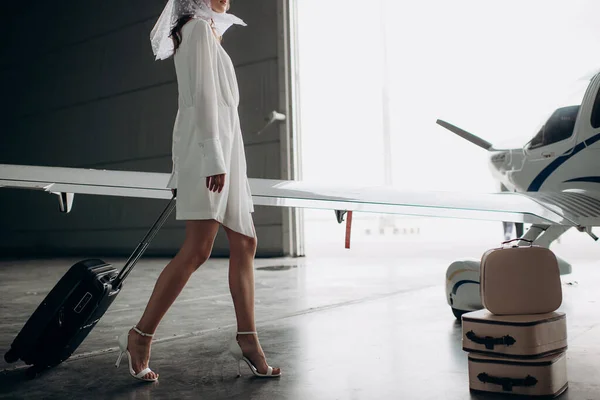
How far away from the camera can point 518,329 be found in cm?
240

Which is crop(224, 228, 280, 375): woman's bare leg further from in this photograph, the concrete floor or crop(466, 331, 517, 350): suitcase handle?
crop(466, 331, 517, 350): suitcase handle

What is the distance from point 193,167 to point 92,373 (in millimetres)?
1197

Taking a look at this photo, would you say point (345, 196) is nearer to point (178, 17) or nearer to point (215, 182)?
point (215, 182)

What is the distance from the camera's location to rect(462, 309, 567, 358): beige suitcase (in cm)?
238

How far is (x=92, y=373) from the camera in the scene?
290 centimetres

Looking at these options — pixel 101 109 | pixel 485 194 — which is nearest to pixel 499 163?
pixel 485 194

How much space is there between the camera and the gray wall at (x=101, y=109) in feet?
39.5

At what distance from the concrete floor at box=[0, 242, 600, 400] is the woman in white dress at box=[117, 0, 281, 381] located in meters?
0.23

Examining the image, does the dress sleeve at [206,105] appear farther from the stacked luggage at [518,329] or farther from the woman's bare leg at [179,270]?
the stacked luggage at [518,329]

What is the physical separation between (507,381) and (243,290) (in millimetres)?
1182

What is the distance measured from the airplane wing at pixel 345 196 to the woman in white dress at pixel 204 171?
39 centimetres

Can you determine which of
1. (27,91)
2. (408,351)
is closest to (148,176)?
(408,351)

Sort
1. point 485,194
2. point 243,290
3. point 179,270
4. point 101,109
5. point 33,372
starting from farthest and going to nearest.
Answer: point 101,109, point 485,194, point 33,372, point 243,290, point 179,270

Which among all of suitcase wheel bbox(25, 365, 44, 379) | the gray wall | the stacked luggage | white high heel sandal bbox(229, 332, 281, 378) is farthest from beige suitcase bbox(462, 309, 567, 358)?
the gray wall
